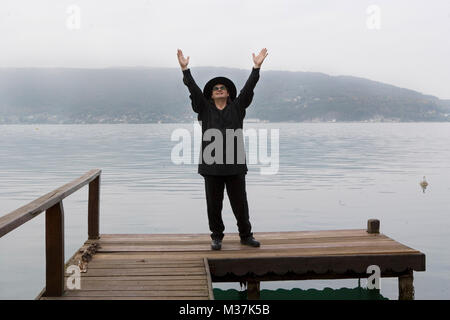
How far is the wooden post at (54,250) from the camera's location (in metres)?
5.16

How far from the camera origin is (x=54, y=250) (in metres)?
5.21

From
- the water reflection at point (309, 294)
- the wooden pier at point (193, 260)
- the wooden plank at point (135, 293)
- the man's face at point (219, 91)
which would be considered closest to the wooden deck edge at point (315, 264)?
the wooden pier at point (193, 260)

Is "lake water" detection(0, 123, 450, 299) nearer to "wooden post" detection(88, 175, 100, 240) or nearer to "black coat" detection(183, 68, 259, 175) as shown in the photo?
"wooden post" detection(88, 175, 100, 240)

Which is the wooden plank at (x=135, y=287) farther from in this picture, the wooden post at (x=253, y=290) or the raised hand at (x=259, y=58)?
the raised hand at (x=259, y=58)

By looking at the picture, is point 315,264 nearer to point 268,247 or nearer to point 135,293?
point 268,247

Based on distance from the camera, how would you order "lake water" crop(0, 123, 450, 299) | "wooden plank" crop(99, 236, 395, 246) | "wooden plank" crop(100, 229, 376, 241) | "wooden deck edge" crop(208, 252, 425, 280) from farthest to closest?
"lake water" crop(0, 123, 450, 299)
"wooden plank" crop(100, 229, 376, 241)
"wooden plank" crop(99, 236, 395, 246)
"wooden deck edge" crop(208, 252, 425, 280)

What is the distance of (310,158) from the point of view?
39.5m

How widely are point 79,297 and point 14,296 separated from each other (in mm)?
4854

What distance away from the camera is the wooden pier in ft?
17.5

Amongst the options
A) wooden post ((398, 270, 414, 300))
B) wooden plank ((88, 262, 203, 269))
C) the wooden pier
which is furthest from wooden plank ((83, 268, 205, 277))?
wooden post ((398, 270, 414, 300))

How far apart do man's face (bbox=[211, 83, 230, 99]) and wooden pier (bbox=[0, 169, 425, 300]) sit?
1643 mm

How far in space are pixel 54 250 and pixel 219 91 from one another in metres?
2.55

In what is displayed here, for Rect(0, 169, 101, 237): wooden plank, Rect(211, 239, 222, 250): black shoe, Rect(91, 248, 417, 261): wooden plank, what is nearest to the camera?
Rect(0, 169, 101, 237): wooden plank

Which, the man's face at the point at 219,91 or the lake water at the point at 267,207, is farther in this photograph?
the lake water at the point at 267,207
